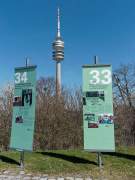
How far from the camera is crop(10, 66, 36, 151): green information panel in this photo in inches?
348

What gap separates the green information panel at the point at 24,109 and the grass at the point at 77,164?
0.66 meters

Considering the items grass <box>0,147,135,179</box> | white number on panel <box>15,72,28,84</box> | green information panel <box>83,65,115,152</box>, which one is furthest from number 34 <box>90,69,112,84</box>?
grass <box>0,147,135,179</box>

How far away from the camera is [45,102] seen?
18.6 metres

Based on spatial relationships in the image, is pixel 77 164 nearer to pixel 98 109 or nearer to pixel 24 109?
pixel 98 109

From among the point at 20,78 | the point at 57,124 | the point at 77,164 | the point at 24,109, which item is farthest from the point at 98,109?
the point at 57,124

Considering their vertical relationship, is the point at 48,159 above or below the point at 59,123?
below

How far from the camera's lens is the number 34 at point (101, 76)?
8.70 meters

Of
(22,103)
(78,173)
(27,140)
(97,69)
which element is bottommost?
(78,173)

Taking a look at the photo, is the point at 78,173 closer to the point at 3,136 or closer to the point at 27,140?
the point at 27,140

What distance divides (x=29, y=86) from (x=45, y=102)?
960 centimetres

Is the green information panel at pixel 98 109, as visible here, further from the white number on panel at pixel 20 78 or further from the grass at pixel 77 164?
the white number on panel at pixel 20 78

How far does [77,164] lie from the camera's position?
8.91m

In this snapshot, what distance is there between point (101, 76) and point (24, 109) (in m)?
Answer: 2.49

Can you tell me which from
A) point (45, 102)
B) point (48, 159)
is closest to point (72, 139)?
point (45, 102)
